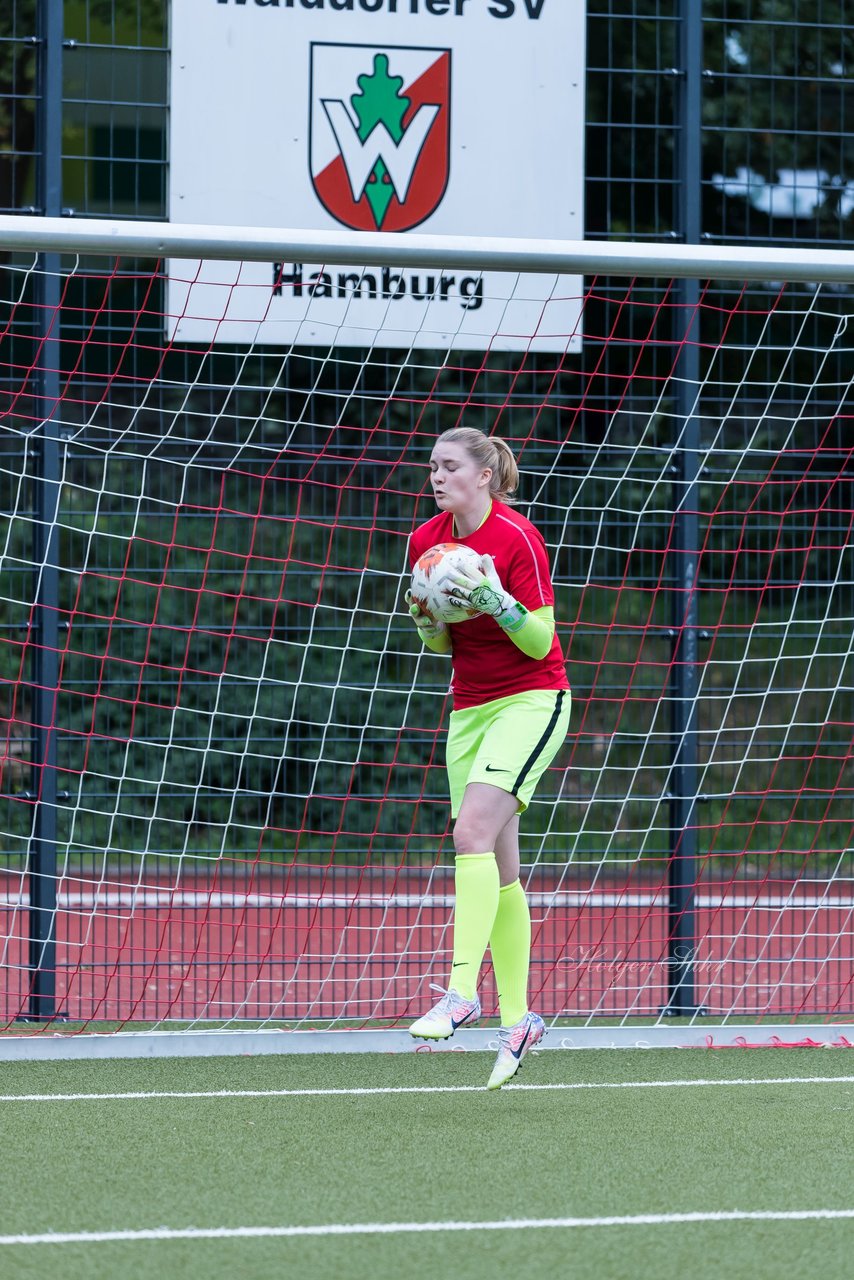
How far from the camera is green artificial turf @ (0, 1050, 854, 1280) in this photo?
136 inches

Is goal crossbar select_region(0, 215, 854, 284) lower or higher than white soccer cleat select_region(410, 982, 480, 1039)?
higher

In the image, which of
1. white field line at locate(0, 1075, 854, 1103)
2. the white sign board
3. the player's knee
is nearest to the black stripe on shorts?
the player's knee

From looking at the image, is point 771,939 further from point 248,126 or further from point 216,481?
point 248,126

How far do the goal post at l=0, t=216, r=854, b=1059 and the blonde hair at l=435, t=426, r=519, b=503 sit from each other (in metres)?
0.77

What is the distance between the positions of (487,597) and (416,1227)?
1733 mm

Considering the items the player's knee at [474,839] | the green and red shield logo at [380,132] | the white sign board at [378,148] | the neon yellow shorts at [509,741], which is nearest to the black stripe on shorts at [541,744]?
the neon yellow shorts at [509,741]

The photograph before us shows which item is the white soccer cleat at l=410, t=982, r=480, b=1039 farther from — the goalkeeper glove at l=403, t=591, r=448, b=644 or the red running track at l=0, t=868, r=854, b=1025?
the red running track at l=0, t=868, r=854, b=1025

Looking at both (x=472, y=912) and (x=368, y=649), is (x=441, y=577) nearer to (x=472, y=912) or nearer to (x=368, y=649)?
(x=472, y=912)

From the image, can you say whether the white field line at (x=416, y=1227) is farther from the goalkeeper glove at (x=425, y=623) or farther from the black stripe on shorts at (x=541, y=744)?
the goalkeeper glove at (x=425, y=623)

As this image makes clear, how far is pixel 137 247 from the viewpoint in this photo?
5.25 meters

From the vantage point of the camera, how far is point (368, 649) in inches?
315

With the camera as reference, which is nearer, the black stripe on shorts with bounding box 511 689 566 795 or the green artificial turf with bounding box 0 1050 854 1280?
the green artificial turf with bounding box 0 1050 854 1280

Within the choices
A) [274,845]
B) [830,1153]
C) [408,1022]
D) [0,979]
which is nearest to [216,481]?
[274,845]

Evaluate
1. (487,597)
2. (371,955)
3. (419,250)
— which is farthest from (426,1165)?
(419,250)
